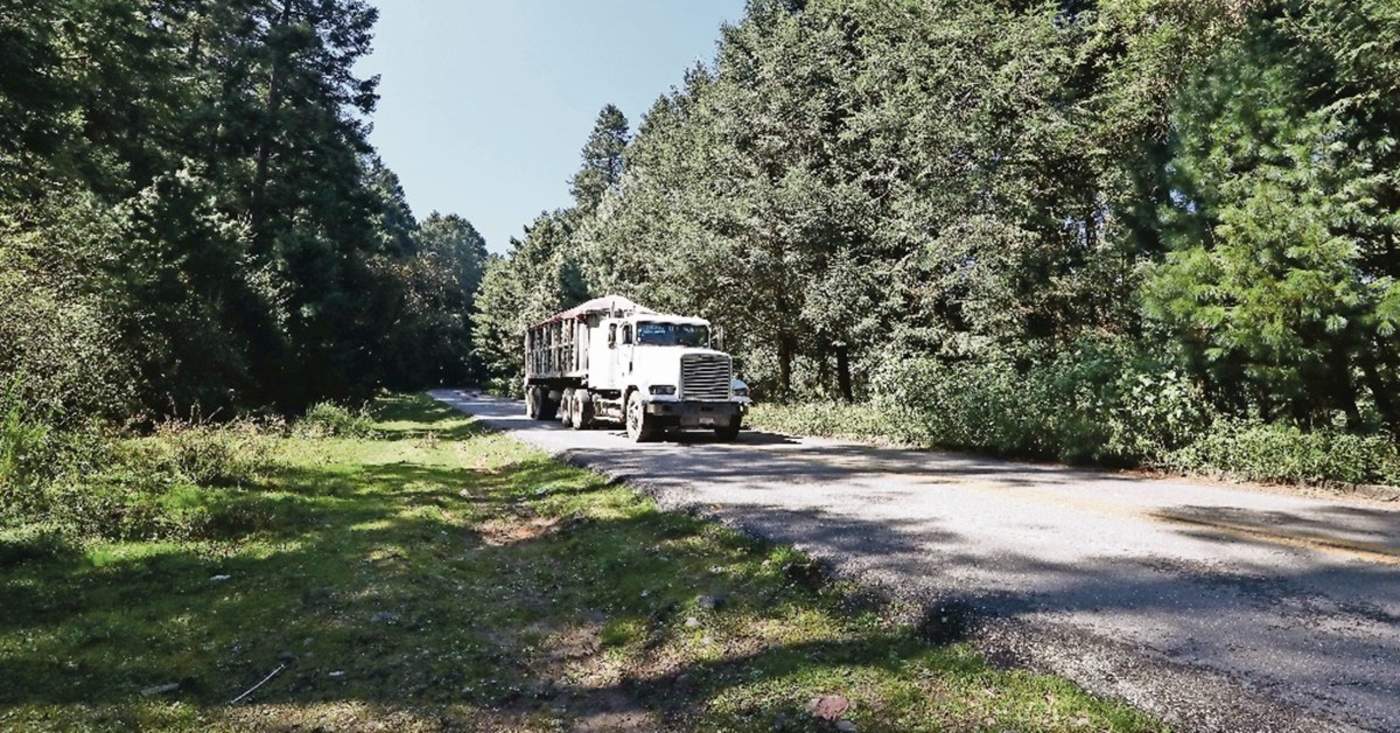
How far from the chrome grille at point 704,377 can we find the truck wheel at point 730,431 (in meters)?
0.62

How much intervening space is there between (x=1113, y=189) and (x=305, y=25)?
89.2ft

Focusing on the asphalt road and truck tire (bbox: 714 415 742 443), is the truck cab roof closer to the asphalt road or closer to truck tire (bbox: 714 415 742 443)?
truck tire (bbox: 714 415 742 443)

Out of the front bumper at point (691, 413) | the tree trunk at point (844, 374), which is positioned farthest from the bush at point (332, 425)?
the tree trunk at point (844, 374)

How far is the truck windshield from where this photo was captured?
63.9 ft

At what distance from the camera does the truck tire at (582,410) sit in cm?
2240

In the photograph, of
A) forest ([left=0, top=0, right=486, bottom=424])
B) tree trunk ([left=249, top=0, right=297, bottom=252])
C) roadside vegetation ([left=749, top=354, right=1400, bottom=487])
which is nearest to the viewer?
roadside vegetation ([left=749, top=354, right=1400, bottom=487])

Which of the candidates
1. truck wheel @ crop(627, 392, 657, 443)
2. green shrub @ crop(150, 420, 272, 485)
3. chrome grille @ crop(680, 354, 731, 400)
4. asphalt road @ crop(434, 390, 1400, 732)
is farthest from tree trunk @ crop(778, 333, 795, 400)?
green shrub @ crop(150, 420, 272, 485)

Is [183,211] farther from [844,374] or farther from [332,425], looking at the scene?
[844,374]

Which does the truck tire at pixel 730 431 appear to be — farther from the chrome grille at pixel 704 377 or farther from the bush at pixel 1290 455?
the bush at pixel 1290 455

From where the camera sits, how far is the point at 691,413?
17.6m

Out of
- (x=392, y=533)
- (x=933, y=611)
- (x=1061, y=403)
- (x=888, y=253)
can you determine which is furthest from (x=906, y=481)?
(x=888, y=253)

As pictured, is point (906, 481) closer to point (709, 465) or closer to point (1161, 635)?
point (709, 465)

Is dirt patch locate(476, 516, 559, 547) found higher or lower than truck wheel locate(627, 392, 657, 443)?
lower

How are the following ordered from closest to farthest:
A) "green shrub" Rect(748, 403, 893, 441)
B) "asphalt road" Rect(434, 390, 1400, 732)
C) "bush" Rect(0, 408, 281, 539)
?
"asphalt road" Rect(434, 390, 1400, 732) → "bush" Rect(0, 408, 281, 539) → "green shrub" Rect(748, 403, 893, 441)
